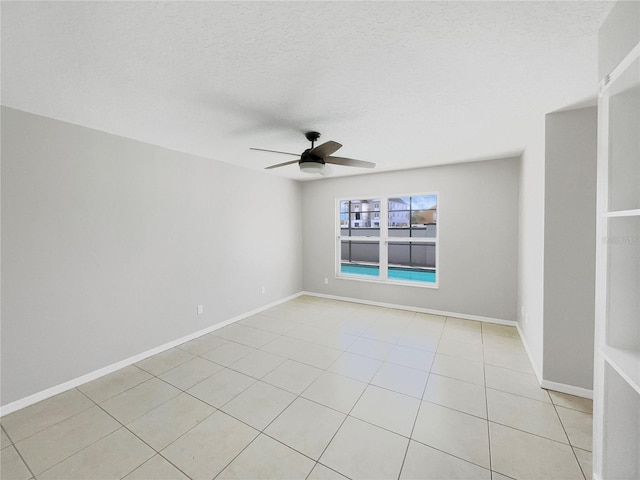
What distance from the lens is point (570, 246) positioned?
2133mm

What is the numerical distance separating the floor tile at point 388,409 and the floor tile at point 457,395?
0.21 metres

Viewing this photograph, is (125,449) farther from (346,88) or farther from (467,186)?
(467,186)

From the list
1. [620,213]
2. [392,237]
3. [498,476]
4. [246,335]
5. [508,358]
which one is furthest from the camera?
[392,237]

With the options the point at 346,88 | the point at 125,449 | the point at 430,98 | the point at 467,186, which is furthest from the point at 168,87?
the point at 467,186

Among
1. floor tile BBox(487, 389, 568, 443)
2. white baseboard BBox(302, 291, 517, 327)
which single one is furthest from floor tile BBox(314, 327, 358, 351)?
floor tile BBox(487, 389, 568, 443)

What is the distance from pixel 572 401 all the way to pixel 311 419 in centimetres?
214

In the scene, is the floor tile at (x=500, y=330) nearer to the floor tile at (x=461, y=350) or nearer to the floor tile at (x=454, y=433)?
the floor tile at (x=461, y=350)

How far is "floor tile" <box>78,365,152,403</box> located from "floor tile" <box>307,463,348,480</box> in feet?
6.25

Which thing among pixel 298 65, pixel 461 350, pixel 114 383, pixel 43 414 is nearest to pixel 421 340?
pixel 461 350

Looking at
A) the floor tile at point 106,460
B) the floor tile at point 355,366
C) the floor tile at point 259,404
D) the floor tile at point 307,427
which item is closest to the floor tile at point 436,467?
the floor tile at point 307,427

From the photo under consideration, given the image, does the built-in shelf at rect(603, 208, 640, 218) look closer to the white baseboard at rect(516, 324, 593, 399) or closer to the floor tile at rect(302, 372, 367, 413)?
A: the white baseboard at rect(516, 324, 593, 399)

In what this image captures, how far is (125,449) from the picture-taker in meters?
1.65

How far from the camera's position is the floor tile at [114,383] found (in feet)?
7.31

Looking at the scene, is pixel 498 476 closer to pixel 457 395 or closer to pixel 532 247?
pixel 457 395
